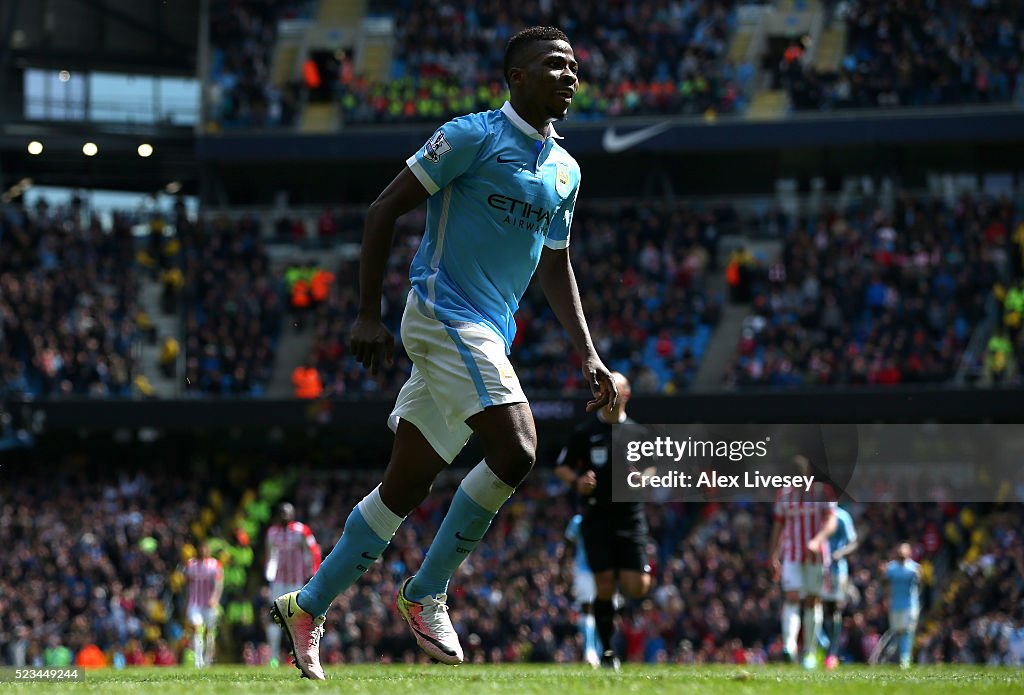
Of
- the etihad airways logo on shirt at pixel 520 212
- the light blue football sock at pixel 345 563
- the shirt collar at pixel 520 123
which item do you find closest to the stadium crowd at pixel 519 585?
the light blue football sock at pixel 345 563

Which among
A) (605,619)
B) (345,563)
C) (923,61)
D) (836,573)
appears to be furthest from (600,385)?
(923,61)

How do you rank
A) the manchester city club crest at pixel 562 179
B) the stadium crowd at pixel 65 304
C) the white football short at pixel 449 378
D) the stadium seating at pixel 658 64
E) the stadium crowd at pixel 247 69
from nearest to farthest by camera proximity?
the white football short at pixel 449 378, the manchester city club crest at pixel 562 179, the stadium crowd at pixel 65 304, the stadium seating at pixel 658 64, the stadium crowd at pixel 247 69

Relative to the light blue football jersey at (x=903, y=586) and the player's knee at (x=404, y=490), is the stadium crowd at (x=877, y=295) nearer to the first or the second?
the light blue football jersey at (x=903, y=586)

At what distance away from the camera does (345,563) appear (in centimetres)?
715

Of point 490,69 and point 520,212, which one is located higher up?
point 490,69

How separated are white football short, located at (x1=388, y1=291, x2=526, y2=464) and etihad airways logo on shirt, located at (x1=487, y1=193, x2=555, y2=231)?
1.65 feet

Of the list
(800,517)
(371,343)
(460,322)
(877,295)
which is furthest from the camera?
(877,295)

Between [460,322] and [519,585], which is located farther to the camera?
[519,585]

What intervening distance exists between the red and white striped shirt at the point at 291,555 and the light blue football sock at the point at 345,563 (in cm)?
1202

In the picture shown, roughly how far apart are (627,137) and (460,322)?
2863cm

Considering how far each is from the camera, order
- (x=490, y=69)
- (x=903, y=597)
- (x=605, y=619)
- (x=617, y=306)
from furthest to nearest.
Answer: (x=490, y=69) < (x=617, y=306) < (x=903, y=597) < (x=605, y=619)

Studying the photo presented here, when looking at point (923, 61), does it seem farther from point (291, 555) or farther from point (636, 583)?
point (636, 583)

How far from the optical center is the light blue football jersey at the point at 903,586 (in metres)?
20.4

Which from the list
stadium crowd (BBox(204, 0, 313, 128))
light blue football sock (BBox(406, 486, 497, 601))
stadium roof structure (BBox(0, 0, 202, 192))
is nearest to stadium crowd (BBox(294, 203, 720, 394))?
stadium crowd (BBox(204, 0, 313, 128))
